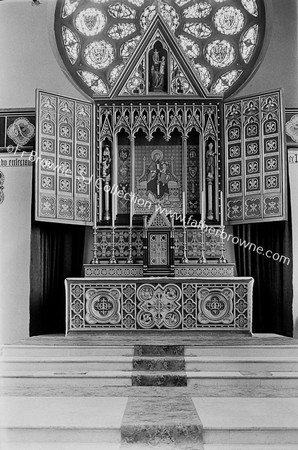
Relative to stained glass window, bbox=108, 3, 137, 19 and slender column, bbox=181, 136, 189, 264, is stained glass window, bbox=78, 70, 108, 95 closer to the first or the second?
stained glass window, bbox=108, 3, 137, 19

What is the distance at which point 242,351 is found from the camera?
20.0 ft

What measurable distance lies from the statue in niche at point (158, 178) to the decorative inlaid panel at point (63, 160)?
833 mm

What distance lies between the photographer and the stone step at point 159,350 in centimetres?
612

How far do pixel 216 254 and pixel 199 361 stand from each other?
9.07 feet

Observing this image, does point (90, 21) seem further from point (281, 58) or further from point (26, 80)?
point (281, 58)

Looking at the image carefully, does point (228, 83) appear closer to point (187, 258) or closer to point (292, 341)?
point (187, 258)

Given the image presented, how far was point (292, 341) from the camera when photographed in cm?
677

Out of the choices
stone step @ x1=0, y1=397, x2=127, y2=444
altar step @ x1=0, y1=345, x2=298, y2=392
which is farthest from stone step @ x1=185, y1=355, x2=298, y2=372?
stone step @ x1=0, y1=397, x2=127, y2=444

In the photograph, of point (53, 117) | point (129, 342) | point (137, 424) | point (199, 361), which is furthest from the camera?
point (53, 117)

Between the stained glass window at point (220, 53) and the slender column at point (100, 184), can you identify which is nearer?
the slender column at point (100, 184)

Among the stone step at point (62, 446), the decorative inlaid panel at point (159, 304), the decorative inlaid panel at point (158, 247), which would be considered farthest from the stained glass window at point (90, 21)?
the stone step at point (62, 446)

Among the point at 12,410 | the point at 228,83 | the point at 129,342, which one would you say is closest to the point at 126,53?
the point at 228,83

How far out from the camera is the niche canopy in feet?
30.8

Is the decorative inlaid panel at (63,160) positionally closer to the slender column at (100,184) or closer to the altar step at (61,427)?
the slender column at (100,184)
